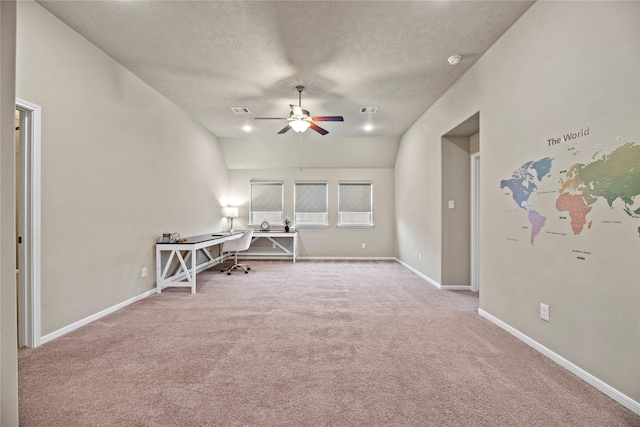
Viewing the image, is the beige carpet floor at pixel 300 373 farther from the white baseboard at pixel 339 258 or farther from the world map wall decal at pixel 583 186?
the white baseboard at pixel 339 258

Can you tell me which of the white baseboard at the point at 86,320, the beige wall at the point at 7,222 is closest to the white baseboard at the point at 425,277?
the white baseboard at the point at 86,320

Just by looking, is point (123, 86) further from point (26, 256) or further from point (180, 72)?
point (26, 256)

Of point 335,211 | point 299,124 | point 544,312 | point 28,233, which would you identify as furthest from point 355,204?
point 28,233

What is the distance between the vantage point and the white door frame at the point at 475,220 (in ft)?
14.5

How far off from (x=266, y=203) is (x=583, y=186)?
6574 mm

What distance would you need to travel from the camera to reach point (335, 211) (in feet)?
25.4

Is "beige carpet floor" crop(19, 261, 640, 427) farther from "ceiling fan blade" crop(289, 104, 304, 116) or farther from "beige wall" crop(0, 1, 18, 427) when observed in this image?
"ceiling fan blade" crop(289, 104, 304, 116)

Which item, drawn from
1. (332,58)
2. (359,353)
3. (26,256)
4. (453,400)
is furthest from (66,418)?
(332,58)

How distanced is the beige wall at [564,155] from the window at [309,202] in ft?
15.1

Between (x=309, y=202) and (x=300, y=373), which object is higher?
(x=309, y=202)

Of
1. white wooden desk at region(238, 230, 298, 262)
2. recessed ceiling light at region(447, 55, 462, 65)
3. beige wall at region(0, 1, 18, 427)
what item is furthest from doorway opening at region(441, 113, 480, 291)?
beige wall at region(0, 1, 18, 427)

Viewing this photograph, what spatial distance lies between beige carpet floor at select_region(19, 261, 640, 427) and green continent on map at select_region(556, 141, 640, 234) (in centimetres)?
118

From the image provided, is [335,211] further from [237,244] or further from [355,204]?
[237,244]

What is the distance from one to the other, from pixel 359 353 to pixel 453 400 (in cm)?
79
